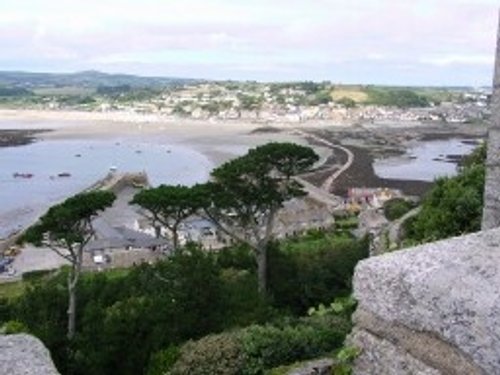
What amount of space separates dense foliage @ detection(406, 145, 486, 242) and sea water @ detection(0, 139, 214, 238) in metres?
39.6

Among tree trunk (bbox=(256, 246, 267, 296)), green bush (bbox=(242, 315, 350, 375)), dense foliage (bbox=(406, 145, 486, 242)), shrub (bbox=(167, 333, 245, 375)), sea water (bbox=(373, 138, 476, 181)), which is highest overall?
dense foliage (bbox=(406, 145, 486, 242))

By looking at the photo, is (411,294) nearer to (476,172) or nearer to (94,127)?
(476,172)

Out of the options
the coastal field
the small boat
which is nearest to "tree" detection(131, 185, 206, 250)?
the coastal field

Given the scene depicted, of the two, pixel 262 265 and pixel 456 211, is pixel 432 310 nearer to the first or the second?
pixel 456 211

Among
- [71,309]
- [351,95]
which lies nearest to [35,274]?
[71,309]

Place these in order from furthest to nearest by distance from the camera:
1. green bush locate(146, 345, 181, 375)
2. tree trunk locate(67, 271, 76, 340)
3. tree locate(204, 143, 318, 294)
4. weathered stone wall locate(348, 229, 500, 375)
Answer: tree locate(204, 143, 318, 294) < tree trunk locate(67, 271, 76, 340) < green bush locate(146, 345, 181, 375) < weathered stone wall locate(348, 229, 500, 375)

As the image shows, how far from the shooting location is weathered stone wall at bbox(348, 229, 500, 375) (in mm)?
3793

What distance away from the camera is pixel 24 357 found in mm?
8883

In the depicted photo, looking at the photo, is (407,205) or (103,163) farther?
(103,163)

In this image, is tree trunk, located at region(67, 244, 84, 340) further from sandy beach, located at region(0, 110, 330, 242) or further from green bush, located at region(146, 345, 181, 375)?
sandy beach, located at region(0, 110, 330, 242)

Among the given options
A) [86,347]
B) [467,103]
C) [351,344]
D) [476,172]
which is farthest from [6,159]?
[467,103]

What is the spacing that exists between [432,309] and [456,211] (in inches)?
335

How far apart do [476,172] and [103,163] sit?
257ft

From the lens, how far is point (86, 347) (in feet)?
58.5
